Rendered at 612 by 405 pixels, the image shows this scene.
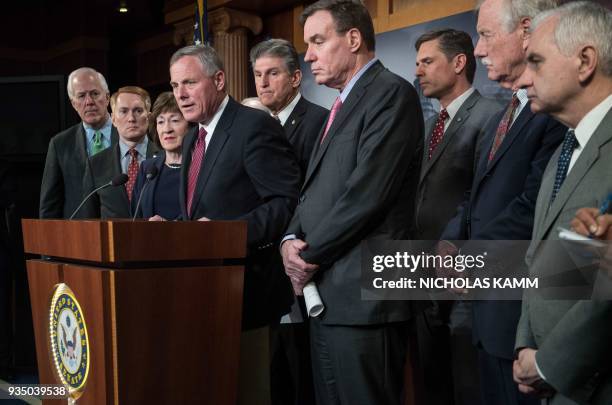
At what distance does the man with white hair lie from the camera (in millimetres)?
1443

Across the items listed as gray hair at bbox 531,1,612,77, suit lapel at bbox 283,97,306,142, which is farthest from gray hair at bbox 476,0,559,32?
suit lapel at bbox 283,97,306,142

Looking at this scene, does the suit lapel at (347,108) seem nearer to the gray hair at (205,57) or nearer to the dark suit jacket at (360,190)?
the dark suit jacket at (360,190)

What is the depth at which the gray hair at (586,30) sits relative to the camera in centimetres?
158

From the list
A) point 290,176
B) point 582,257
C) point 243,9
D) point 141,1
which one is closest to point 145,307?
point 290,176

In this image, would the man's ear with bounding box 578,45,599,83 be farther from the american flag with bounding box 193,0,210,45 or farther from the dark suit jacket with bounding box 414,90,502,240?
the american flag with bounding box 193,0,210,45

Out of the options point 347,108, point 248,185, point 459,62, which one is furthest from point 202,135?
point 459,62

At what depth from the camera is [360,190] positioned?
7.02 feet

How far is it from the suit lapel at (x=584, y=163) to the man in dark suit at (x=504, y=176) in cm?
37

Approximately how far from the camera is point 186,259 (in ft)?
6.76

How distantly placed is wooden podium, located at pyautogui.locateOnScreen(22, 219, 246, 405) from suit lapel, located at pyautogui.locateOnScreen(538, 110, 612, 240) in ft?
3.17

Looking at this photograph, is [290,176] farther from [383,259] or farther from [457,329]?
[457,329]

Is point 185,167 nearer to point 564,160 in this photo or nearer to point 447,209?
point 447,209

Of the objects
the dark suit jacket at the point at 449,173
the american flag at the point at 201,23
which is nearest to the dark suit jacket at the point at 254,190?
the dark suit jacket at the point at 449,173

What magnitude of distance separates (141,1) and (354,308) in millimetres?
9045
